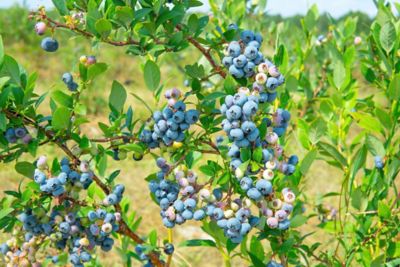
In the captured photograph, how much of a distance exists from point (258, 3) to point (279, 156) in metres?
1.46

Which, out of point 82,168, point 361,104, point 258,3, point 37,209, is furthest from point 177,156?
point 258,3

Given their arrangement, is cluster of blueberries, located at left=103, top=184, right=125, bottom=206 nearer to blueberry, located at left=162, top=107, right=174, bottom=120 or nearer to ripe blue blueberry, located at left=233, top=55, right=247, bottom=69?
blueberry, located at left=162, top=107, right=174, bottom=120

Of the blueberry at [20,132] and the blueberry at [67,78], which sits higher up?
the blueberry at [67,78]

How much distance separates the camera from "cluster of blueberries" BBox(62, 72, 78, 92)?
113 cm

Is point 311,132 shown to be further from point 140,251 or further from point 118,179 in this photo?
point 118,179

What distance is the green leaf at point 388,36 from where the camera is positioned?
1.39m

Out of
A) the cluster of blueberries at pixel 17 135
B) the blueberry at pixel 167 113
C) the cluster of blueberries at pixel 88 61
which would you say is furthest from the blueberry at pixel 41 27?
the blueberry at pixel 167 113

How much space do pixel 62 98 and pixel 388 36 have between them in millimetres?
881

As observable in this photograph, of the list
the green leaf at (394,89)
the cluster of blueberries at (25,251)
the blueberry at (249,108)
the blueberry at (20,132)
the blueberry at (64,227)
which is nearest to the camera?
the blueberry at (249,108)

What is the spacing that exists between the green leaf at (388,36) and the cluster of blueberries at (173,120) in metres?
0.62

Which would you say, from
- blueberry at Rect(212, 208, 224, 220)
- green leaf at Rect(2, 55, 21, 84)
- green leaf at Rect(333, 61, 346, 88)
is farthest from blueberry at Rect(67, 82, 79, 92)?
green leaf at Rect(333, 61, 346, 88)

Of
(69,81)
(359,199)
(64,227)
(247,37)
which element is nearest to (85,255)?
(64,227)

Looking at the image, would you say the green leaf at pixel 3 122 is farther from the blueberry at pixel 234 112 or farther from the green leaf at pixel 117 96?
the blueberry at pixel 234 112

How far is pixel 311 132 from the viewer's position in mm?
1404
